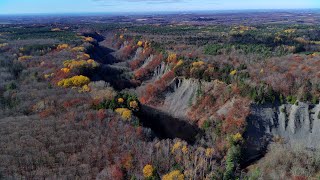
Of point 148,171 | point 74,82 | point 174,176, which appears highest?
point 74,82

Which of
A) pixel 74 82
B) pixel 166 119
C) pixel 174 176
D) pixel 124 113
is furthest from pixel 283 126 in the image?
pixel 74 82

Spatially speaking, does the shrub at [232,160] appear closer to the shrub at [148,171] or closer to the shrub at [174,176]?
the shrub at [174,176]

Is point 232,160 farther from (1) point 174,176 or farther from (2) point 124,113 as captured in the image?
(2) point 124,113

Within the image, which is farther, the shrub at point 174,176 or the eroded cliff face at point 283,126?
the eroded cliff face at point 283,126

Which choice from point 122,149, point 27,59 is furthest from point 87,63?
point 122,149

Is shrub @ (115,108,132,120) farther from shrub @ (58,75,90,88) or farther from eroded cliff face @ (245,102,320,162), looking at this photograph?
shrub @ (58,75,90,88)

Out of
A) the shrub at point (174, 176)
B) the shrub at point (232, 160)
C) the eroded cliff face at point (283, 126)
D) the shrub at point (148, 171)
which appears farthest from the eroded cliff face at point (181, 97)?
the shrub at point (174, 176)

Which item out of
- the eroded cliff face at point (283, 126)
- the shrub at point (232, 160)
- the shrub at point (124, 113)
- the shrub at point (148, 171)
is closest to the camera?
the shrub at point (148, 171)
